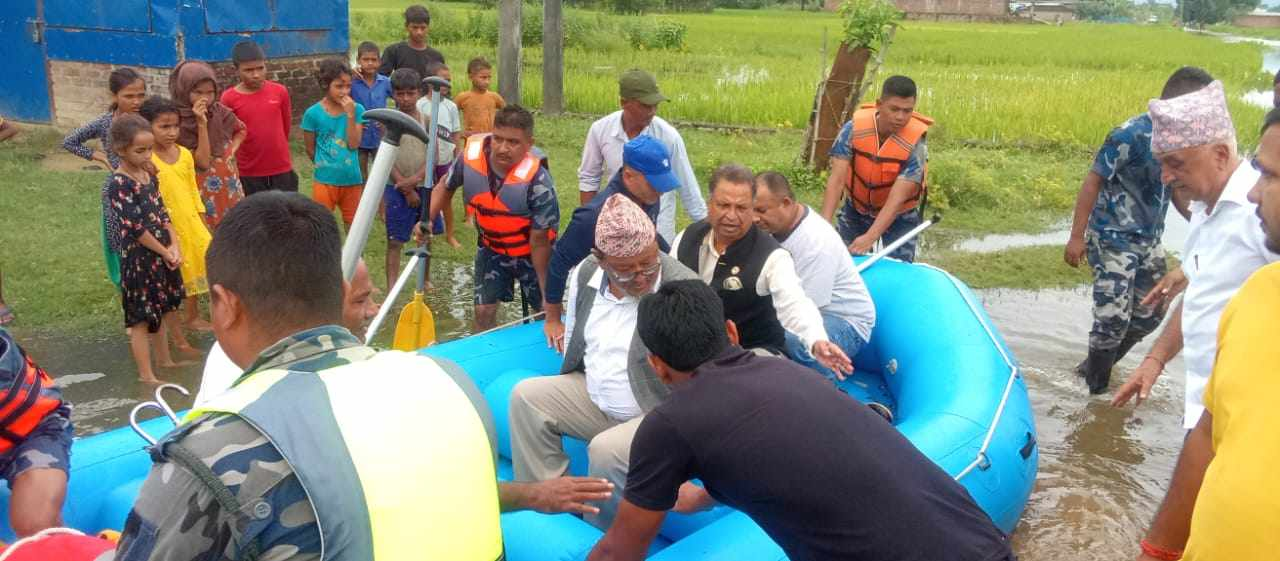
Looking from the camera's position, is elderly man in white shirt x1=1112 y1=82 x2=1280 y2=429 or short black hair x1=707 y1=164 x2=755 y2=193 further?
short black hair x1=707 y1=164 x2=755 y2=193

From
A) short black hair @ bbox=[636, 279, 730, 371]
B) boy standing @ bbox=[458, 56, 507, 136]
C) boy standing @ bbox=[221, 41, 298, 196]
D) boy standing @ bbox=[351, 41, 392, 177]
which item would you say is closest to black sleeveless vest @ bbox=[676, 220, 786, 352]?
short black hair @ bbox=[636, 279, 730, 371]

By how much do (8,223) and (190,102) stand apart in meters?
2.40

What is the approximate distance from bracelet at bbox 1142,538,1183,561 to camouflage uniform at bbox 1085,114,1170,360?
277 cm

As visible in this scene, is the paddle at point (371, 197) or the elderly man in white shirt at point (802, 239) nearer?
the paddle at point (371, 197)

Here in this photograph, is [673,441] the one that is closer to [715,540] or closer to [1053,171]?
[715,540]

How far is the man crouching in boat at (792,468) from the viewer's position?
2.12 metres

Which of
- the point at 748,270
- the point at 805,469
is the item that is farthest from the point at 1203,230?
the point at 805,469

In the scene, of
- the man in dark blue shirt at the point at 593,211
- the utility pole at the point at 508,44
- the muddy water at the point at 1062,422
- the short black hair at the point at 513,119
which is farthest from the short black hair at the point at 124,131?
the utility pole at the point at 508,44

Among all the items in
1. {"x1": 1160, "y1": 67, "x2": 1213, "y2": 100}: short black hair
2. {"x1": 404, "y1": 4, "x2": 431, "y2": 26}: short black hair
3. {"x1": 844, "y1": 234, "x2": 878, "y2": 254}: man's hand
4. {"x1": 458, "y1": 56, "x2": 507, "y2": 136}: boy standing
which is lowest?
{"x1": 844, "y1": 234, "x2": 878, "y2": 254}: man's hand

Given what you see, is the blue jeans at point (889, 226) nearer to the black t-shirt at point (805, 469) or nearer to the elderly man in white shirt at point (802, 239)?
the elderly man in white shirt at point (802, 239)

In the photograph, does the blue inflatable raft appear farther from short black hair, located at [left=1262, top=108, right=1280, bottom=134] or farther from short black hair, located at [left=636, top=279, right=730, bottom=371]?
short black hair, located at [left=1262, top=108, right=1280, bottom=134]

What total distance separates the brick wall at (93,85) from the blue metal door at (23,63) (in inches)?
7.8

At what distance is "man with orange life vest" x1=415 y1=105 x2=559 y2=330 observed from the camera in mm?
4586

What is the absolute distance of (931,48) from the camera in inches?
992
